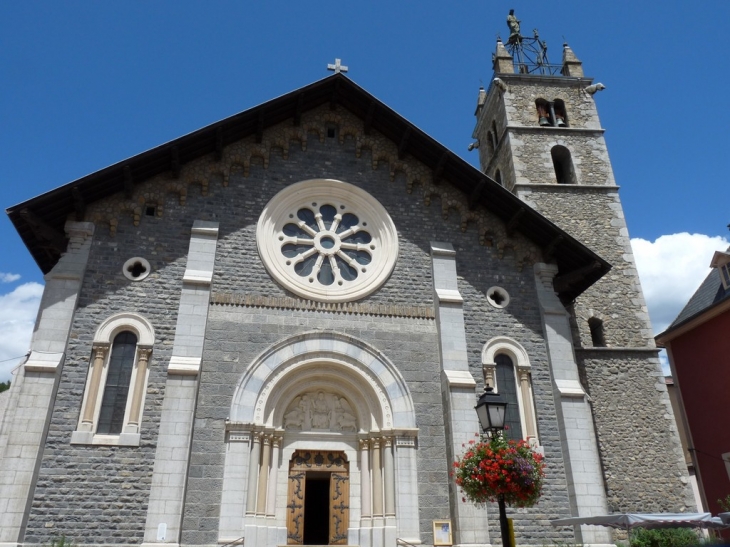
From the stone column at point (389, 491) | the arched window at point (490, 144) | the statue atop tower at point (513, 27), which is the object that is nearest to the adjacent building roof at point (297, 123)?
the stone column at point (389, 491)

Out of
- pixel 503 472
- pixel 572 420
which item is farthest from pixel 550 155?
pixel 503 472

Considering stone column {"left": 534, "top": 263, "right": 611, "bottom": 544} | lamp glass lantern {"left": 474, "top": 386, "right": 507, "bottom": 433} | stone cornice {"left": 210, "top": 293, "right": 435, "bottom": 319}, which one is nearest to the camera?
lamp glass lantern {"left": 474, "top": 386, "right": 507, "bottom": 433}

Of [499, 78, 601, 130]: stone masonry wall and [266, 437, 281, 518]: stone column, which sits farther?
[499, 78, 601, 130]: stone masonry wall

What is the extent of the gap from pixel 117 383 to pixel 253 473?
355cm

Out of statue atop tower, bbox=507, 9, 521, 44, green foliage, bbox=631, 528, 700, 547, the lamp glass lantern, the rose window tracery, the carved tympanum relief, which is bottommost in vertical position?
green foliage, bbox=631, 528, 700, 547

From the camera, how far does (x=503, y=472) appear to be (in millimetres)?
9531

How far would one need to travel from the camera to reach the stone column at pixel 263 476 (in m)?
12.5

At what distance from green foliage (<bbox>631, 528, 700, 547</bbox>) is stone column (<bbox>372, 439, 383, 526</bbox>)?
20.8ft

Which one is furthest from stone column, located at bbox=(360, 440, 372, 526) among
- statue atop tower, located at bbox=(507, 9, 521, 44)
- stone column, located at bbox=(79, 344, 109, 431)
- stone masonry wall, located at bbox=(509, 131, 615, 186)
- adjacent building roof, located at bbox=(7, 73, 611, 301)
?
statue atop tower, located at bbox=(507, 9, 521, 44)

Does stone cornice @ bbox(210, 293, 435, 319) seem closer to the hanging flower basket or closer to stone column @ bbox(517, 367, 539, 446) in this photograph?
stone column @ bbox(517, 367, 539, 446)

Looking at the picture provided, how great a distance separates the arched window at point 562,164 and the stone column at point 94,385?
647 inches

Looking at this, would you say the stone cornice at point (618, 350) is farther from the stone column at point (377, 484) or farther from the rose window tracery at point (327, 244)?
the stone column at point (377, 484)

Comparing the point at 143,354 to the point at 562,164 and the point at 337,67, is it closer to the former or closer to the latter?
the point at 337,67

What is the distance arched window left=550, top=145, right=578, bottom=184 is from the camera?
21.9 m
